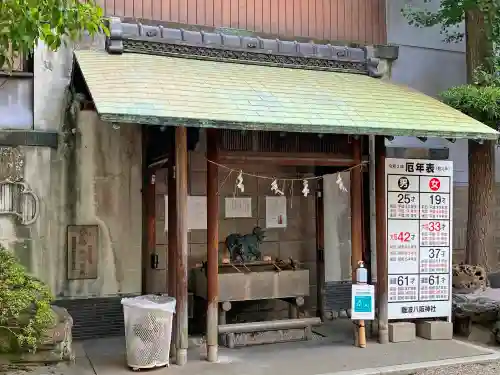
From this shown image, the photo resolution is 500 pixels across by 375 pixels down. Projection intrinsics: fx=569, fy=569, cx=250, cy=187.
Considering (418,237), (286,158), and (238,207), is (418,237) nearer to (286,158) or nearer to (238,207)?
(286,158)

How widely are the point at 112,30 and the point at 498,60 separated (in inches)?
270

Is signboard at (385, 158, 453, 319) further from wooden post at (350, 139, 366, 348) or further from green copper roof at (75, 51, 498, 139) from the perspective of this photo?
green copper roof at (75, 51, 498, 139)

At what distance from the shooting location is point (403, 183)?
8.99 meters

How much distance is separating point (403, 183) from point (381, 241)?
0.99m

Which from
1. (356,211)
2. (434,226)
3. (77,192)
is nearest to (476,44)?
(434,226)

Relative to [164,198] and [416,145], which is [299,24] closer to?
[416,145]

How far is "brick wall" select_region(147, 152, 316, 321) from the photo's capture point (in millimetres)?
9820

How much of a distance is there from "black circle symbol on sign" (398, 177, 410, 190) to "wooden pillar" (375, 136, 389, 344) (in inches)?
12.8

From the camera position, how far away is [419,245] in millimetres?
9070

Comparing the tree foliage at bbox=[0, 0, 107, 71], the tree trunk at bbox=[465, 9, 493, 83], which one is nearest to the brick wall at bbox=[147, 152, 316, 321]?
the tree trunk at bbox=[465, 9, 493, 83]

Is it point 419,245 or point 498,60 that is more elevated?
point 498,60

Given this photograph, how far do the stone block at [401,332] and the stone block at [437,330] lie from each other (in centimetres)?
29

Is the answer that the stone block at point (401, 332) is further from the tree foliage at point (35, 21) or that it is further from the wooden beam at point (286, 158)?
the tree foliage at point (35, 21)

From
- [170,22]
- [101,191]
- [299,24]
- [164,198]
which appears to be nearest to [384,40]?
[299,24]
